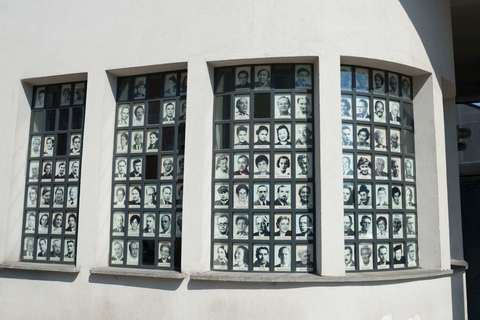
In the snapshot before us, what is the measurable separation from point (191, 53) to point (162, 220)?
2.60m

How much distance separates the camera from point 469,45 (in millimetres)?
11922

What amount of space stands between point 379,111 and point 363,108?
0.31 m

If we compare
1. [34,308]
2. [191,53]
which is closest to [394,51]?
[191,53]

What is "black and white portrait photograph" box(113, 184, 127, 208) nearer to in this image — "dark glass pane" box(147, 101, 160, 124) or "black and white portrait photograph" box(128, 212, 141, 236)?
"black and white portrait photograph" box(128, 212, 141, 236)

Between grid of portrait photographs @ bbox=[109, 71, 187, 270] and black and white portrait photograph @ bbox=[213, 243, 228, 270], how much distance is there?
57cm

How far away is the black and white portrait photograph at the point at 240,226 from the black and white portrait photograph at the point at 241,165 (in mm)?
595

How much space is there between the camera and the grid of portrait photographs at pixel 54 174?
26.3 feet

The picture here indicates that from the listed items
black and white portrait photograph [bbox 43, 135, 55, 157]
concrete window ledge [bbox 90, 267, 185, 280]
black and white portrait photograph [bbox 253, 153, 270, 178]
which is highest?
black and white portrait photograph [bbox 43, 135, 55, 157]

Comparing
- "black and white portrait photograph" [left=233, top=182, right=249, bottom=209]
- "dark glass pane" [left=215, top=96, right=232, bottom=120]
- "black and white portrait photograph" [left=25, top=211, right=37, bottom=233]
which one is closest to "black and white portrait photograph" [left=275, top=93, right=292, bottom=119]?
"dark glass pane" [left=215, top=96, right=232, bottom=120]

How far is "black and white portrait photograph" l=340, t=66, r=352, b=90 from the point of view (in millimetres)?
7281

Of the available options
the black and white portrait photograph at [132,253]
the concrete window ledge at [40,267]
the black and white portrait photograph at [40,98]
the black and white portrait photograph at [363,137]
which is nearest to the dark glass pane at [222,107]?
the black and white portrait photograph at [363,137]

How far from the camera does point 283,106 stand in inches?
284

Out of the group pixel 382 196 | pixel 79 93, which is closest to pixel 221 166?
pixel 382 196

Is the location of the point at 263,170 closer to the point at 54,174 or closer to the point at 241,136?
the point at 241,136
